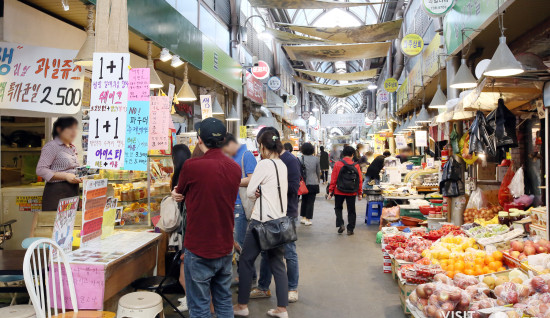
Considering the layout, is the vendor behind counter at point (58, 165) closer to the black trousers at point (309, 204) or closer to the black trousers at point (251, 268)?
the black trousers at point (251, 268)

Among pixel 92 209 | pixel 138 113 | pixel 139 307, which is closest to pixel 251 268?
pixel 139 307

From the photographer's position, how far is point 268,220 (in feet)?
13.5

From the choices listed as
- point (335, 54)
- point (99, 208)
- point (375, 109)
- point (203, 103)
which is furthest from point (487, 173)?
point (375, 109)

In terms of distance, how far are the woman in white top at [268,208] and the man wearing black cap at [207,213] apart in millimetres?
916

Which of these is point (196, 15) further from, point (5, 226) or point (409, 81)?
point (409, 81)

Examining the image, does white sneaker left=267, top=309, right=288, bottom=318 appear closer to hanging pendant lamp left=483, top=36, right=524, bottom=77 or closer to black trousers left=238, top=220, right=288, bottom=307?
black trousers left=238, top=220, right=288, bottom=307

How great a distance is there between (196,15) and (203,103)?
2770mm

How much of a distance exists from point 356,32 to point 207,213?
41.7ft

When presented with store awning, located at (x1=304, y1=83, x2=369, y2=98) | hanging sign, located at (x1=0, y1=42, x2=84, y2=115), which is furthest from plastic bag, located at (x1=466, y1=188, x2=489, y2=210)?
store awning, located at (x1=304, y1=83, x2=369, y2=98)

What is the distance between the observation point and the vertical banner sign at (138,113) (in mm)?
3715

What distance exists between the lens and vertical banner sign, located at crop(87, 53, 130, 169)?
3.19m

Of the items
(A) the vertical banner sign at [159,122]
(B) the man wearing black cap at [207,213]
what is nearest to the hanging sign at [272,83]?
(A) the vertical banner sign at [159,122]

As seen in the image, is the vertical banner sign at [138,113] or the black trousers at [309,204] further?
the black trousers at [309,204]

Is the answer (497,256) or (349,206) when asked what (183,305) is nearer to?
(497,256)
